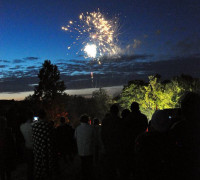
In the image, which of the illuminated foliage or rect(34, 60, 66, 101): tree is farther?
rect(34, 60, 66, 101): tree

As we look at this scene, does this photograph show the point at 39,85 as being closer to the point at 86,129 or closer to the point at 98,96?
the point at 98,96

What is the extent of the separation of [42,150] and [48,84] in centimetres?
5482

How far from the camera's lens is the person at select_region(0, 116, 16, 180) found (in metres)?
6.84

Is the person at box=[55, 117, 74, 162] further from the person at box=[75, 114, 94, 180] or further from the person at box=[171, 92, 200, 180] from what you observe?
the person at box=[171, 92, 200, 180]

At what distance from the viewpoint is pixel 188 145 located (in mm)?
2365

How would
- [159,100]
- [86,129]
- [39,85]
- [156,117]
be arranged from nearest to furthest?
[156,117] → [86,129] → [159,100] → [39,85]

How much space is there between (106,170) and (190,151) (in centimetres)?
421

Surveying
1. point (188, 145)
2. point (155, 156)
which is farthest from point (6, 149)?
point (188, 145)

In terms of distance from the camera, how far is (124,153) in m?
6.15

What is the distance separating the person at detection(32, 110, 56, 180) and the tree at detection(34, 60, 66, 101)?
5375 centimetres

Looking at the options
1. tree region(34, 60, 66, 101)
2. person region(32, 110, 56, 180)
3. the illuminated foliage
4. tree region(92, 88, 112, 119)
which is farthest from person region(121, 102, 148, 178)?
tree region(92, 88, 112, 119)

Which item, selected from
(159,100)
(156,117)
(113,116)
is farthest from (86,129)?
(159,100)

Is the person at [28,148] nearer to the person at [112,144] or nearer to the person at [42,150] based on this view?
the person at [42,150]

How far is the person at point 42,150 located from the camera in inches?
255
